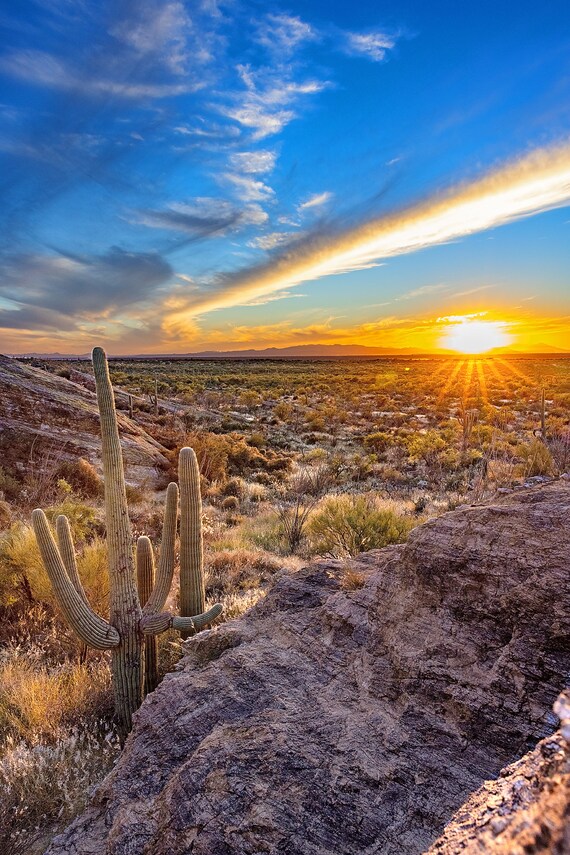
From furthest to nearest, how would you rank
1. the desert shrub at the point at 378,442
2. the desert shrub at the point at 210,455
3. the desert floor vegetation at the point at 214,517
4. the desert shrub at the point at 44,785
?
the desert shrub at the point at 378,442 < the desert shrub at the point at 210,455 < the desert floor vegetation at the point at 214,517 < the desert shrub at the point at 44,785

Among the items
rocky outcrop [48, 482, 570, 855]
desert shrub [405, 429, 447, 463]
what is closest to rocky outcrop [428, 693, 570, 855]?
rocky outcrop [48, 482, 570, 855]

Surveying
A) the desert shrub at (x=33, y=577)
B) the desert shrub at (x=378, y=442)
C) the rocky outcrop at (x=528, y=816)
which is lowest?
the desert shrub at (x=378, y=442)

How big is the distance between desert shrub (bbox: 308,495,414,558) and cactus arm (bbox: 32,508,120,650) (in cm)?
452

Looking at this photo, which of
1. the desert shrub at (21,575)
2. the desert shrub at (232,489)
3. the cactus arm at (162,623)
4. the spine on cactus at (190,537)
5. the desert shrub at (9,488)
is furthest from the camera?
the desert shrub at (232,489)

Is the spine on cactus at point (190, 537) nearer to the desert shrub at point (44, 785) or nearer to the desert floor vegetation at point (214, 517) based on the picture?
the desert floor vegetation at point (214, 517)

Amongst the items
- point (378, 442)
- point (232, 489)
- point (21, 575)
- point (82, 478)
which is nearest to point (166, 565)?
point (21, 575)

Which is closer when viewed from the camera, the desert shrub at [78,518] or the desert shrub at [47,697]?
the desert shrub at [47,697]

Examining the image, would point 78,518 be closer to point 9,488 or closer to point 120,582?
point 9,488

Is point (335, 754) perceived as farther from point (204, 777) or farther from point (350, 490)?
point (350, 490)

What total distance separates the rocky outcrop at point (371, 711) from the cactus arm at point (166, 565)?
1.38 metres

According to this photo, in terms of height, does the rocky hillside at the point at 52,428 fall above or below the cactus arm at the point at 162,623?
above

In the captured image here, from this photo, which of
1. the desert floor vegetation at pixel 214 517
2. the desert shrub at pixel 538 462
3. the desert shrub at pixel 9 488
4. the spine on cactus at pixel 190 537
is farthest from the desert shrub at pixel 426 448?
the spine on cactus at pixel 190 537

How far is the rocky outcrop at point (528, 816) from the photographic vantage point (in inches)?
31.1

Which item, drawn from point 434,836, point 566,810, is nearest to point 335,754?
point 434,836
